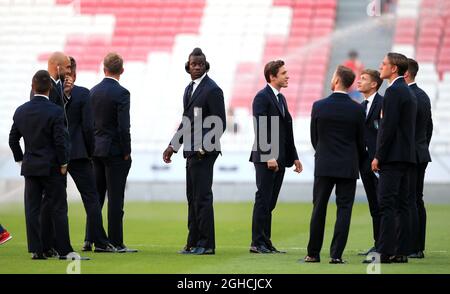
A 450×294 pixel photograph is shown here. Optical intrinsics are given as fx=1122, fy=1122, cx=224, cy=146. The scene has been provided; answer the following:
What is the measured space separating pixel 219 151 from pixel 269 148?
0.65 m

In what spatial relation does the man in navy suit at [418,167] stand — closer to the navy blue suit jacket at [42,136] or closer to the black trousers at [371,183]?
the black trousers at [371,183]

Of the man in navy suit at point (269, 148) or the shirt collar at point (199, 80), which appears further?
the man in navy suit at point (269, 148)

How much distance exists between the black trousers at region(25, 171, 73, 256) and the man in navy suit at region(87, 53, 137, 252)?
1.04 metres

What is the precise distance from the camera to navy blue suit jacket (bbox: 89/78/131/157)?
11.5 meters

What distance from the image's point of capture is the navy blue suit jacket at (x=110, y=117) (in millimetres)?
11477

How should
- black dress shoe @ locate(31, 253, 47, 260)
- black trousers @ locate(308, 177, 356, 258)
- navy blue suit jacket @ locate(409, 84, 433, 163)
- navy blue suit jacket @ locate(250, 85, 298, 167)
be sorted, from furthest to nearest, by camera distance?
navy blue suit jacket @ locate(250, 85, 298, 167)
navy blue suit jacket @ locate(409, 84, 433, 163)
black dress shoe @ locate(31, 253, 47, 260)
black trousers @ locate(308, 177, 356, 258)

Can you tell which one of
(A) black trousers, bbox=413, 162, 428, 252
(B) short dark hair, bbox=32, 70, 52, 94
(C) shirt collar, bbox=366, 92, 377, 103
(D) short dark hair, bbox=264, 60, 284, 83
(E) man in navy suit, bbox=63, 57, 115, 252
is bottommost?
(A) black trousers, bbox=413, 162, 428, 252

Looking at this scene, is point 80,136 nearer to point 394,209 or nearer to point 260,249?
point 260,249

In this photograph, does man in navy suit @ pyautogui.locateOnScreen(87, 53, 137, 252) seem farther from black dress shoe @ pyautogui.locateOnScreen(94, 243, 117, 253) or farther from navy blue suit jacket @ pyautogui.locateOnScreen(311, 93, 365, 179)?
navy blue suit jacket @ pyautogui.locateOnScreen(311, 93, 365, 179)

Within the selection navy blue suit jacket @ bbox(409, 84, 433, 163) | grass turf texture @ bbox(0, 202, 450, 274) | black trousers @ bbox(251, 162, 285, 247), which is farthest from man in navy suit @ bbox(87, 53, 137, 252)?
navy blue suit jacket @ bbox(409, 84, 433, 163)

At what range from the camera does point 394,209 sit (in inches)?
407

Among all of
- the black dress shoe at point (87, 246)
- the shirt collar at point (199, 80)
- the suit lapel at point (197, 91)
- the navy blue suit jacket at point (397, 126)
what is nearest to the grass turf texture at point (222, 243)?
the black dress shoe at point (87, 246)

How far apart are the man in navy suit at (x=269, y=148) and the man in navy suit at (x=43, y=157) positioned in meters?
2.24
